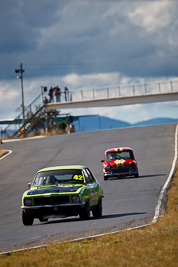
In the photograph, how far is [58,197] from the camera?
49.5ft

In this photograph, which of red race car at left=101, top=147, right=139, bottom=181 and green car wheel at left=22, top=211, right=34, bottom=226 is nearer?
green car wheel at left=22, top=211, right=34, bottom=226

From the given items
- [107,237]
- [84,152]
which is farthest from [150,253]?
[84,152]

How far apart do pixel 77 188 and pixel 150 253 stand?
6368mm

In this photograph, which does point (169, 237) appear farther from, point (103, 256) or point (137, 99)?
point (137, 99)

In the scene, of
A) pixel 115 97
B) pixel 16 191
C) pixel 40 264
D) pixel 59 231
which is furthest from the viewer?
pixel 115 97

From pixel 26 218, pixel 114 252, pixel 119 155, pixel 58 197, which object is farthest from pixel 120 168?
pixel 114 252

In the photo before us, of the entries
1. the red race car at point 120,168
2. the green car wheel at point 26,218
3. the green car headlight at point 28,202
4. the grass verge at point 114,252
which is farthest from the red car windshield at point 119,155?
the grass verge at point 114,252

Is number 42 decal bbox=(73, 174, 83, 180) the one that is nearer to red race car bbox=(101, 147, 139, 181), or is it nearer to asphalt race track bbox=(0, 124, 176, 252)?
asphalt race track bbox=(0, 124, 176, 252)

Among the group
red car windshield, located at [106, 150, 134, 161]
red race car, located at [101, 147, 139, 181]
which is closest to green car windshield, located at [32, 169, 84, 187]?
red race car, located at [101, 147, 139, 181]

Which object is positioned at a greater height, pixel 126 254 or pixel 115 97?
pixel 115 97

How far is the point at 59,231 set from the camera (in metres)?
13.6

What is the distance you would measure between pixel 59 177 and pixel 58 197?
1136 mm

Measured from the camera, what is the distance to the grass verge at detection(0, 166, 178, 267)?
341 inches

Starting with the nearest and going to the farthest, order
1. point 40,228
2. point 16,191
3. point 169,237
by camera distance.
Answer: point 169,237, point 40,228, point 16,191
